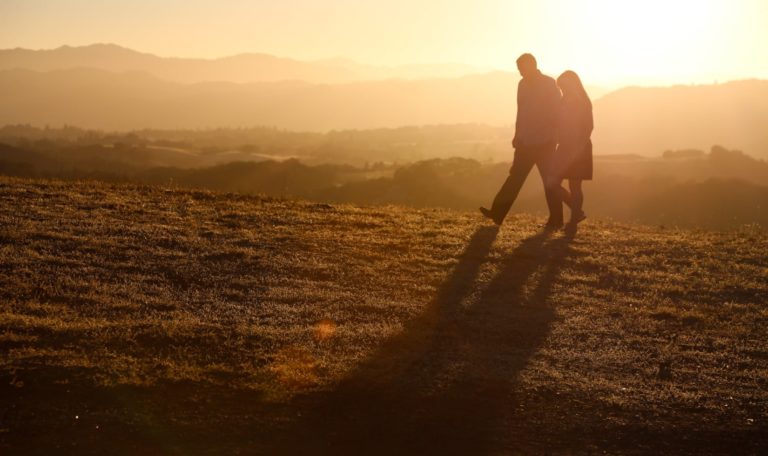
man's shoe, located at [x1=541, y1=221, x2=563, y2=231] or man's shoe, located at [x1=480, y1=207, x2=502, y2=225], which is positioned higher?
man's shoe, located at [x1=480, y1=207, x2=502, y2=225]

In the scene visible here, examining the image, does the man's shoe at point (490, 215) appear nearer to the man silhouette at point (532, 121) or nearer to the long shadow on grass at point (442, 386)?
the man silhouette at point (532, 121)

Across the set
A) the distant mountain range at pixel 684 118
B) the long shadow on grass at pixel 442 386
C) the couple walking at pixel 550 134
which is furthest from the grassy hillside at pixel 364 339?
the distant mountain range at pixel 684 118

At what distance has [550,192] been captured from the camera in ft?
38.1

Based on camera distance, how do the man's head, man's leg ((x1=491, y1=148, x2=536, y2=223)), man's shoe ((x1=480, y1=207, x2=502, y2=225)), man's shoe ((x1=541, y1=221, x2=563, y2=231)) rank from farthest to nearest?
man's shoe ((x1=541, y1=221, x2=563, y2=231)) → man's shoe ((x1=480, y1=207, x2=502, y2=225)) → man's leg ((x1=491, y1=148, x2=536, y2=223)) → the man's head

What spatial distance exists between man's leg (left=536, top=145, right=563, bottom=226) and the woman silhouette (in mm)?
55

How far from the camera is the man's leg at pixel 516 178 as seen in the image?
37.0 feet

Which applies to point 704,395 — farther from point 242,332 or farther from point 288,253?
point 288,253

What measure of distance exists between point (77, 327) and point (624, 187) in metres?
37.1

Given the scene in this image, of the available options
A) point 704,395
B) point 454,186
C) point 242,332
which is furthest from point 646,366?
point 454,186

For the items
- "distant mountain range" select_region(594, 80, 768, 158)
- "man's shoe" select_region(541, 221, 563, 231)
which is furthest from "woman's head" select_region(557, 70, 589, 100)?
"distant mountain range" select_region(594, 80, 768, 158)

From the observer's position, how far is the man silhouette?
11.1m

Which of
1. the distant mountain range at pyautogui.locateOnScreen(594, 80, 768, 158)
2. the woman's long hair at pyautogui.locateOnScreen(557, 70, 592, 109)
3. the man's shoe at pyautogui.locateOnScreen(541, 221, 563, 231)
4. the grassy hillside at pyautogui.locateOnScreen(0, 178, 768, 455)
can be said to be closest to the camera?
the grassy hillside at pyautogui.locateOnScreen(0, 178, 768, 455)

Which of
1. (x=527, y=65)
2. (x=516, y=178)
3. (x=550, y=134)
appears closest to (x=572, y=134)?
(x=550, y=134)

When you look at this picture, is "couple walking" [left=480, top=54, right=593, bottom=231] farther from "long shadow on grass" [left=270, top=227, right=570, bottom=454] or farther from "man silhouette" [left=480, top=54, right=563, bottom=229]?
"long shadow on grass" [left=270, top=227, right=570, bottom=454]
